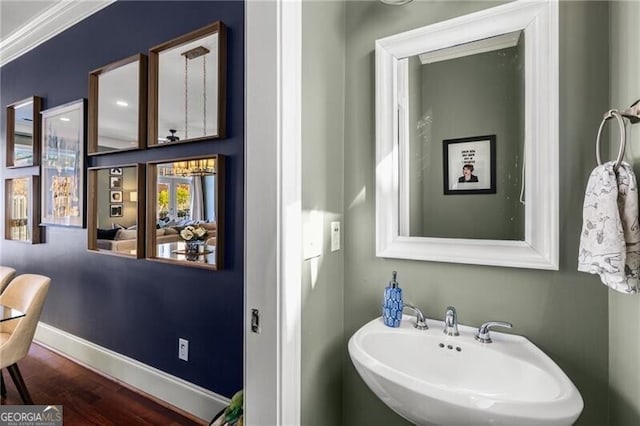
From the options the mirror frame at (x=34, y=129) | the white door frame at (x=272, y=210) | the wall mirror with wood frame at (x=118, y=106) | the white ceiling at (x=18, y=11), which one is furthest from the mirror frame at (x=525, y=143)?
the mirror frame at (x=34, y=129)

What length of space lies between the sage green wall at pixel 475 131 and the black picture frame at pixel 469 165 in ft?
0.05

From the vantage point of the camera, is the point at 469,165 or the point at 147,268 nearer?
the point at 469,165

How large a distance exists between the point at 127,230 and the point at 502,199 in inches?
88.1

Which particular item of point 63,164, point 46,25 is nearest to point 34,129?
point 63,164

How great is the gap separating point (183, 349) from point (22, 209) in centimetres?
245

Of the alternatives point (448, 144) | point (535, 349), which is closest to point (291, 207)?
point (448, 144)

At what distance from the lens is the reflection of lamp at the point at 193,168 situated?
1.80 meters

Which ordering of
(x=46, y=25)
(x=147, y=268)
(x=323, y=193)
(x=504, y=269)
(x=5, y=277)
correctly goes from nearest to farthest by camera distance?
(x=504, y=269) < (x=323, y=193) < (x=147, y=268) < (x=5, y=277) < (x=46, y=25)

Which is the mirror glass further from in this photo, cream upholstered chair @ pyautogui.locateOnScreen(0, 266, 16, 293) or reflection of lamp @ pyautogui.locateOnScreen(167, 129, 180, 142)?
cream upholstered chair @ pyautogui.locateOnScreen(0, 266, 16, 293)

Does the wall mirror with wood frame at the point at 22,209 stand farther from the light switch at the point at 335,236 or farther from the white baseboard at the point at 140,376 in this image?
the light switch at the point at 335,236

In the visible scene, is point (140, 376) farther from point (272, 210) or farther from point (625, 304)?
point (625, 304)

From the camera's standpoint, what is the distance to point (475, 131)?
3.96 feet

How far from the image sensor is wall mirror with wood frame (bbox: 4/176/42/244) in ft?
9.55

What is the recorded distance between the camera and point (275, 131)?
1001 mm
